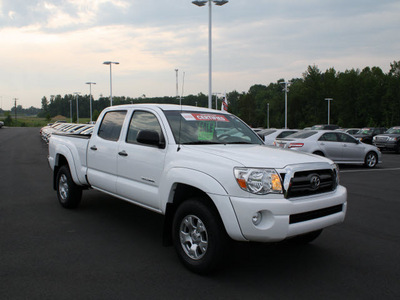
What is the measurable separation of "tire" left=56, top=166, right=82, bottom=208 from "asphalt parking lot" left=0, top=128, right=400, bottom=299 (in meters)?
0.19

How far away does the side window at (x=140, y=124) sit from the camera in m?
5.09

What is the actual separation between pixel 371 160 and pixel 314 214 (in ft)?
41.7

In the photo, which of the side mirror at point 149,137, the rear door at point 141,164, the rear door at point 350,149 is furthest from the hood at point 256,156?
the rear door at point 350,149

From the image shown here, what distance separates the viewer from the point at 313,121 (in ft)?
289

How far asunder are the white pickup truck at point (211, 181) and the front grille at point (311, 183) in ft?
0.03

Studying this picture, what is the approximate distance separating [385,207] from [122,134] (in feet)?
17.7

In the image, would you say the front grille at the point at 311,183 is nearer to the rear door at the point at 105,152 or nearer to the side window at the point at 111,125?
the rear door at the point at 105,152

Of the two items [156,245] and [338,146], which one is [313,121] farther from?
[156,245]

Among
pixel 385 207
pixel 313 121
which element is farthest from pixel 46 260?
pixel 313 121

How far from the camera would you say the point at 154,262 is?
14.5 ft

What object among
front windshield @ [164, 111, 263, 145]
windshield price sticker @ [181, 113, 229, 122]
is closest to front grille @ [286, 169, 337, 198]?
front windshield @ [164, 111, 263, 145]

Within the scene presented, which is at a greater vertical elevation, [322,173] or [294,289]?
[322,173]

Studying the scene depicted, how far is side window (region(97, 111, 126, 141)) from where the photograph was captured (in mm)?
5676

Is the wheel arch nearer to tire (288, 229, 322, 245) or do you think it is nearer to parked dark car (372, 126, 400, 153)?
tire (288, 229, 322, 245)
